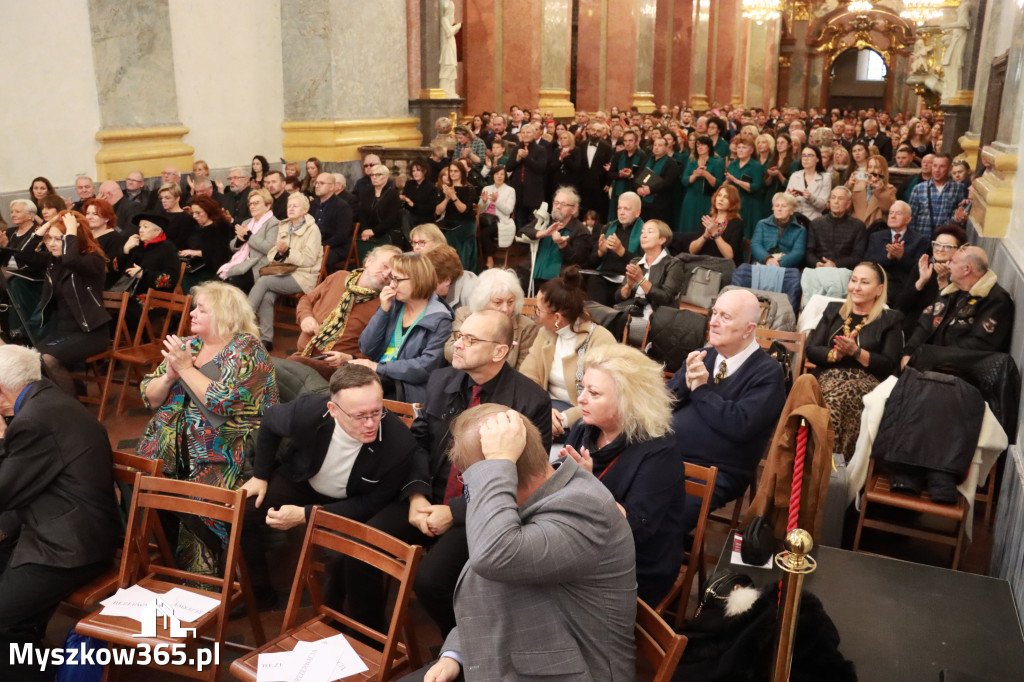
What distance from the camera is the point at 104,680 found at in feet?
10.3

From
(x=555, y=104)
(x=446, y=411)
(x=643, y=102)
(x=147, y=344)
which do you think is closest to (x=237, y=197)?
(x=147, y=344)

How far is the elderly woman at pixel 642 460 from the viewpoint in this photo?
9.96 ft

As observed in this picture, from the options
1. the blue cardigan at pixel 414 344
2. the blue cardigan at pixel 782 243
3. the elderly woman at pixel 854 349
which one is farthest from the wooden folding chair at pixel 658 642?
the blue cardigan at pixel 782 243

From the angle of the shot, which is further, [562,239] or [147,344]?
[562,239]

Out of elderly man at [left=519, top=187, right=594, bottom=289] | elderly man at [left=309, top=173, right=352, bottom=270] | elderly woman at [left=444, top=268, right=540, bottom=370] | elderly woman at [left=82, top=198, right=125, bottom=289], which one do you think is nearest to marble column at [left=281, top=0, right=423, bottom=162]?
elderly man at [left=309, top=173, right=352, bottom=270]

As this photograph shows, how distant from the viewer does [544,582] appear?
7.38ft

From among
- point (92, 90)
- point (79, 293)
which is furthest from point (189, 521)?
point (92, 90)

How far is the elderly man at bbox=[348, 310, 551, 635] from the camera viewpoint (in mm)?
3254

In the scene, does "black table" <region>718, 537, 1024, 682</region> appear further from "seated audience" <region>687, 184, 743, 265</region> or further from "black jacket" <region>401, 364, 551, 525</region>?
"seated audience" <region>687, 184, 743, 265</region>

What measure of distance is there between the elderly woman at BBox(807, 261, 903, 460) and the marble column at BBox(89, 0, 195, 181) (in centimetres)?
711

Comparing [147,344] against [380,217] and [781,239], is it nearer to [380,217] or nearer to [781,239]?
[380,217]

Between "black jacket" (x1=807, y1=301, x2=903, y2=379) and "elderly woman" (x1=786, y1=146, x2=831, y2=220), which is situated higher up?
"elderly woman" (x1=786, y1=146, x2=831, y2=220)

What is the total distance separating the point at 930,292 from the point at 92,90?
7.83m

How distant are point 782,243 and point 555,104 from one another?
12.0m
